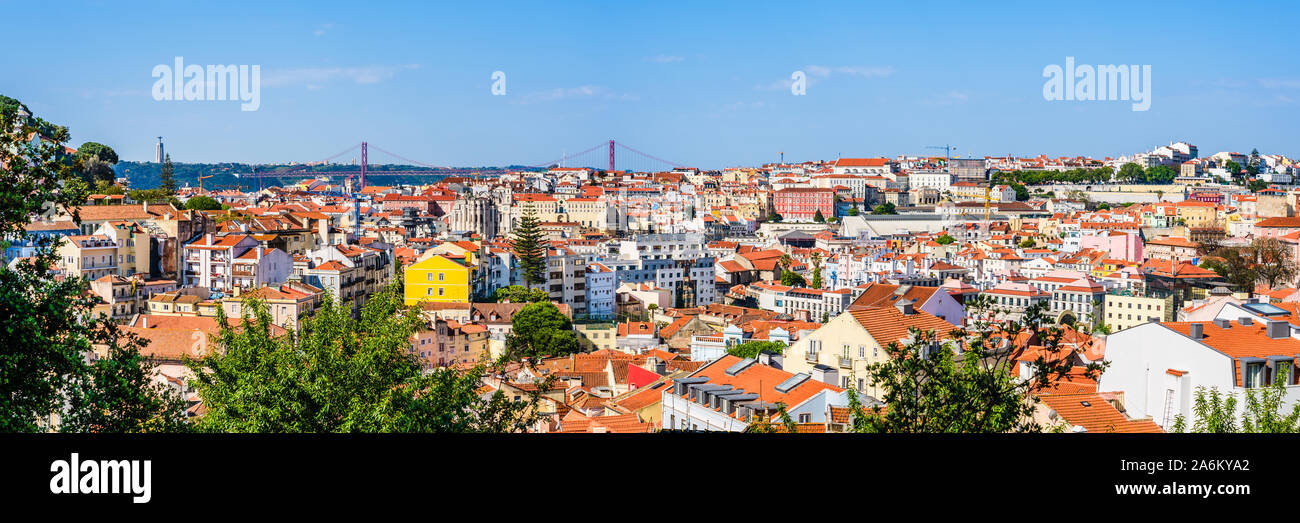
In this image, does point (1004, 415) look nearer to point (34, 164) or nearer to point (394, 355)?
point (394, 355)

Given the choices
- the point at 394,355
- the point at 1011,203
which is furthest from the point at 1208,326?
the point at 1011,203

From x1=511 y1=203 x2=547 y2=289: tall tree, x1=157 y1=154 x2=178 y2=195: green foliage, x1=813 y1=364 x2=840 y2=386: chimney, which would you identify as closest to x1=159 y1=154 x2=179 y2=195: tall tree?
x1=157 y1=154 x2=178 y2=195: green foliage

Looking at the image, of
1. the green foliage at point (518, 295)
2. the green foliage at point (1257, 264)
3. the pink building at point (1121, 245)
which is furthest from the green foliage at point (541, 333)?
the pink building at point (1121, 245)

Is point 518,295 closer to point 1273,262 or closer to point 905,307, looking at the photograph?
point 905,307

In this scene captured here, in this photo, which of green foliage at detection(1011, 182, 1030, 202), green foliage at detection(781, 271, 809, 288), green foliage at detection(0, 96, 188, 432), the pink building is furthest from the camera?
green foliage at detection(1011, 182, 1030, 202)

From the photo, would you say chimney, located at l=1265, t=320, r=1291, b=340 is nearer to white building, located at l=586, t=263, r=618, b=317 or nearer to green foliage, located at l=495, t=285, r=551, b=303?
green foliage, located at l=495, t=285, r=551, b=303
